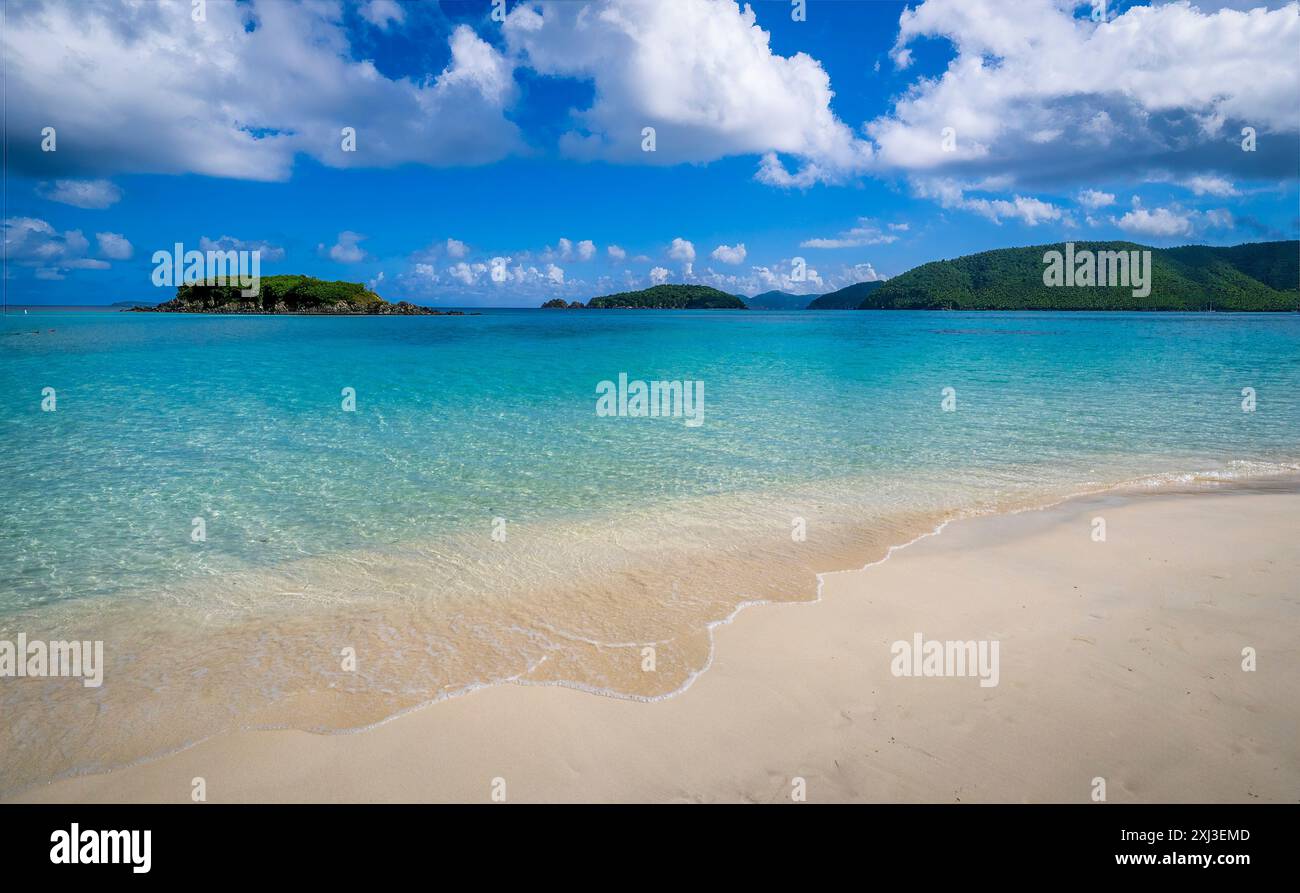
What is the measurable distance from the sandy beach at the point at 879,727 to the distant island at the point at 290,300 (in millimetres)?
156862

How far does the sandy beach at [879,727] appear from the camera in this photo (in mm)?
4504

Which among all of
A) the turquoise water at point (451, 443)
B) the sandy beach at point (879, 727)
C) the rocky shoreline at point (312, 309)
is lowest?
the sandy beach at point (879, 727)

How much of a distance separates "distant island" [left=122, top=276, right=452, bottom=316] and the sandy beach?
157m

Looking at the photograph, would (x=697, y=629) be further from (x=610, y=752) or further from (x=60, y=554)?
(x=60, y=554)

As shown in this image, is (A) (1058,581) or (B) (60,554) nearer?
(A) (1058,581)

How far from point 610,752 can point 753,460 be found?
10.2 metres

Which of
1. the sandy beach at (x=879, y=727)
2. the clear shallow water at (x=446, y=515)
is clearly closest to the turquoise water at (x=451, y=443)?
the clear shallow water at (x=446, y=515)

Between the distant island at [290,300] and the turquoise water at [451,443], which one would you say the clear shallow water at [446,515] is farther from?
the distant island at [290,300]

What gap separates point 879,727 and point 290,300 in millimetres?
172924

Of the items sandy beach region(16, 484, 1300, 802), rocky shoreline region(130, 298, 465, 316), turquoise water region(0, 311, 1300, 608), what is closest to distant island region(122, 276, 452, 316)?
rocky shoreline region(130, 298, 465, 316)

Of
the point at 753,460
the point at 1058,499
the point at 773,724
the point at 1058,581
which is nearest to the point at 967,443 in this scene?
the point at 1058,499

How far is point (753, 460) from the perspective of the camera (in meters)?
14.5
